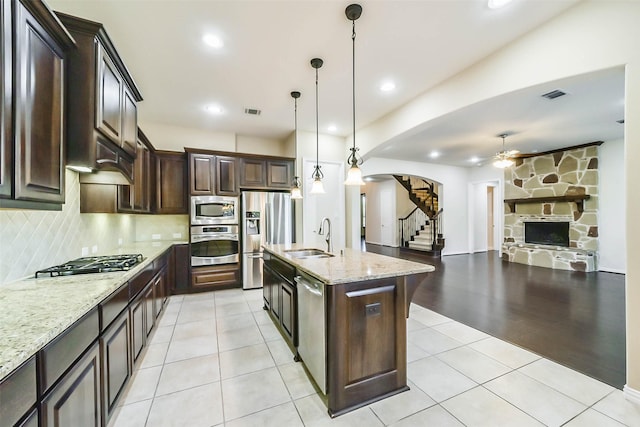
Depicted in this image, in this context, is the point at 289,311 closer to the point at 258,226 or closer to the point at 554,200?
the point at 258,226

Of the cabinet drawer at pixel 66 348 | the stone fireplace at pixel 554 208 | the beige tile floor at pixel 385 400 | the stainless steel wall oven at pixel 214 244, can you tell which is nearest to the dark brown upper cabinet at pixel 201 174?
the stainless steel wall oven at pixel 214 244

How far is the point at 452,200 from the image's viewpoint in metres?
8.53

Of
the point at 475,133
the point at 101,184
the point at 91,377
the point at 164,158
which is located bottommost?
the point at 91,377

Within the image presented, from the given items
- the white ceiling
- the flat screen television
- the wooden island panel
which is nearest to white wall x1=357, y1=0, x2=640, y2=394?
the white ceiling

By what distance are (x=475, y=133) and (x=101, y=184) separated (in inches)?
243

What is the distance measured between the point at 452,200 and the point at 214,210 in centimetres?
742

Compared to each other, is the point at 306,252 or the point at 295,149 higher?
the point at 295,149

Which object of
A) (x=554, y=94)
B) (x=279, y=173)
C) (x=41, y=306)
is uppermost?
(x=554, y=94)

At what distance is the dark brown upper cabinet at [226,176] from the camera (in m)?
4.59

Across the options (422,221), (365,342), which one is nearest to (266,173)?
(365,342)

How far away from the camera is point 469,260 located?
7.41 metres

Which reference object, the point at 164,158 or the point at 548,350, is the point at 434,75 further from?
the point at 164,158

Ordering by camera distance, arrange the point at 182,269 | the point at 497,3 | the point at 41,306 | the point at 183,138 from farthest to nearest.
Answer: the point at 183,138 → the point at 182,269 → the point at 497,3 → the point at 41,306

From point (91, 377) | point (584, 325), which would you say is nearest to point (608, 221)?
point (584, 325)
